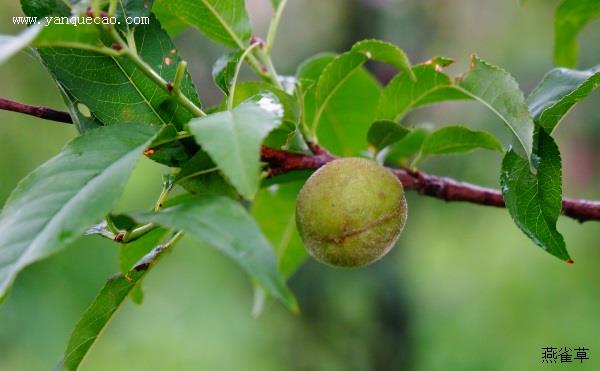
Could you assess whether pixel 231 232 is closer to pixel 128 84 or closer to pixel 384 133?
pixel 128 84

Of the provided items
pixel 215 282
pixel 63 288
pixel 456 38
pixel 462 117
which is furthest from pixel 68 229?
pixel 456 38

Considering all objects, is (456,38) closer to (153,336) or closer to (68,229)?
(153,336)

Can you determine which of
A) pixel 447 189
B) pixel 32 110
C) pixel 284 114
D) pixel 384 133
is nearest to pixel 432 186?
pixel 447 189

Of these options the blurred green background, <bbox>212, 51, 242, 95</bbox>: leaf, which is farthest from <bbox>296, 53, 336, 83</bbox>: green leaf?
the blurred green background

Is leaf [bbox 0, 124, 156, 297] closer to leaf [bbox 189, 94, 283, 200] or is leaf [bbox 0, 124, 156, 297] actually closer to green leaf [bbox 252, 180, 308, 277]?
leaf [bbox 189, 94, 283, 200]

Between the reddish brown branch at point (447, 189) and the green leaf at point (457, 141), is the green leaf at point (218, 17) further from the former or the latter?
the green leaf at point (457, 141)

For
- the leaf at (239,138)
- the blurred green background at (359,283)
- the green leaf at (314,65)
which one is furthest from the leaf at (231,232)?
the blurred green background at (359,283)
